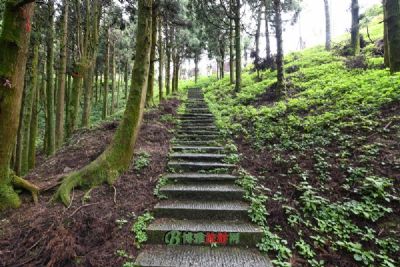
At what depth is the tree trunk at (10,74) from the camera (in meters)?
3.28

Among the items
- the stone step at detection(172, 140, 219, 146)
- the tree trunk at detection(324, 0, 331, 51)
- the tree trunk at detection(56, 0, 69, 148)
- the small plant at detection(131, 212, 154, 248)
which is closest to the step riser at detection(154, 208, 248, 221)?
the small plant at detection(131, 212, 154, 248)

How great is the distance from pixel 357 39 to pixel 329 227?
12.0m

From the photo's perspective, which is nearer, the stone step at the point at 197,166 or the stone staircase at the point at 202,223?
the stone staircase at the point at 202,223

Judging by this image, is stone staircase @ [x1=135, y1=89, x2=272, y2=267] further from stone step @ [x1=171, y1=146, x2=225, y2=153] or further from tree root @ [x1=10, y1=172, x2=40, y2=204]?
tree root @ [x1=10, y1=172, x2=40, y2=204]

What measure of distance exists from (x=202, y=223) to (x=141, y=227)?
856mm

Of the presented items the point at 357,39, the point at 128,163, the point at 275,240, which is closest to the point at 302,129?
the point at 275,240

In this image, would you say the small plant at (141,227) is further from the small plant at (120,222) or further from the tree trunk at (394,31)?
the tree trunk at (394,31)

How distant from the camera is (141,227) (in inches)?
129

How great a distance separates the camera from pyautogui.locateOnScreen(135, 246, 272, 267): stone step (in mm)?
2768

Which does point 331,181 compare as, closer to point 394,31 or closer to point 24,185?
point 24,185

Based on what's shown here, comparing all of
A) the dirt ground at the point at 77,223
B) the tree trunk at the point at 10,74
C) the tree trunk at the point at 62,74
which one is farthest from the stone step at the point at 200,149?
the tree trunk at the point at 62,74

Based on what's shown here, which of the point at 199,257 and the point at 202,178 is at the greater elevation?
the point at 202,178

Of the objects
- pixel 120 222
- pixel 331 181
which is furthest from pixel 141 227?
pixel 331 181

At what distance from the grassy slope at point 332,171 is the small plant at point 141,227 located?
5.05ft
